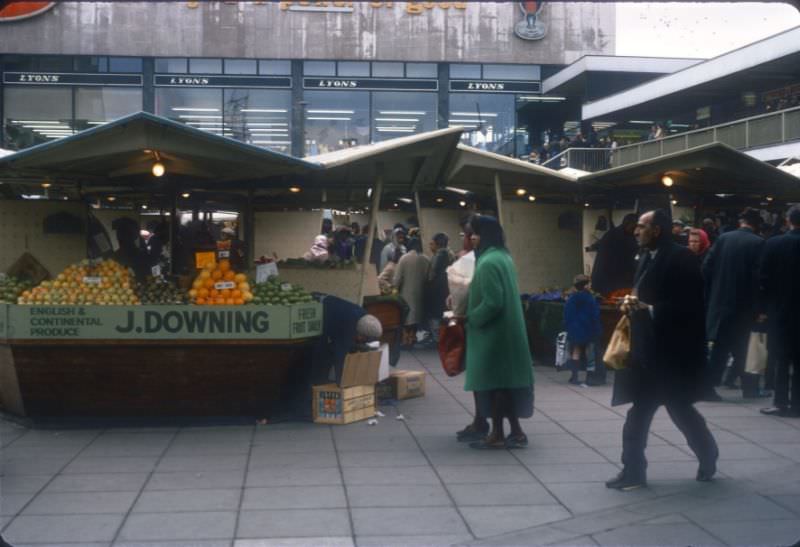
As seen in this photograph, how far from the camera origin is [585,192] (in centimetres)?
1441

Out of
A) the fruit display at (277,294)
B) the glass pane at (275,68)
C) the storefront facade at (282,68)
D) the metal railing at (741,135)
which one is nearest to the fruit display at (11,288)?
the fruit display at (277,294)

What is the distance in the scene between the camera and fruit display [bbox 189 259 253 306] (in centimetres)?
852

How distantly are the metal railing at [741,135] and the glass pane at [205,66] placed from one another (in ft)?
43.8

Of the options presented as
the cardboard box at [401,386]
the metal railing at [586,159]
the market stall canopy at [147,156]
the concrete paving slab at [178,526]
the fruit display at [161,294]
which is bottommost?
the concrete paving slab at [178,526]

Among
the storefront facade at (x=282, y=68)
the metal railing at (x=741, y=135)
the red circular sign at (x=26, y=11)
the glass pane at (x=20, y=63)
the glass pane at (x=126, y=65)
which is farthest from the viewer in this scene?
the glass pane at (x=126, y=65)

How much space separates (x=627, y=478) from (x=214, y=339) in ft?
12.7

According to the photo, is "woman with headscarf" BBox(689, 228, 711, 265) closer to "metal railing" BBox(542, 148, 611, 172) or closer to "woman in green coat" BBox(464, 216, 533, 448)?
"woman in green coat" BBox(464, 216, 533, 448)

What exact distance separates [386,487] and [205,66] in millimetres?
26892

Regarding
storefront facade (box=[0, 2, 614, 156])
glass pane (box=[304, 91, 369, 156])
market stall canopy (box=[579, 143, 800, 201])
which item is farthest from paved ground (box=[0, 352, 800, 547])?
storefront facade (box=[0, 2, 614, 156])

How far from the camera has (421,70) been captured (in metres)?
31.7

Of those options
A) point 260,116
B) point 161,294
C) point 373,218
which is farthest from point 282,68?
point 161,294

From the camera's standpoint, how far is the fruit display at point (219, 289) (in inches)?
335

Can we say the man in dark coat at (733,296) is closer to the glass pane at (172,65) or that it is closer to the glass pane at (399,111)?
the glass pane at (399,111)

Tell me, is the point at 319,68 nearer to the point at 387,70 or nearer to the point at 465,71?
the point at 387,70
